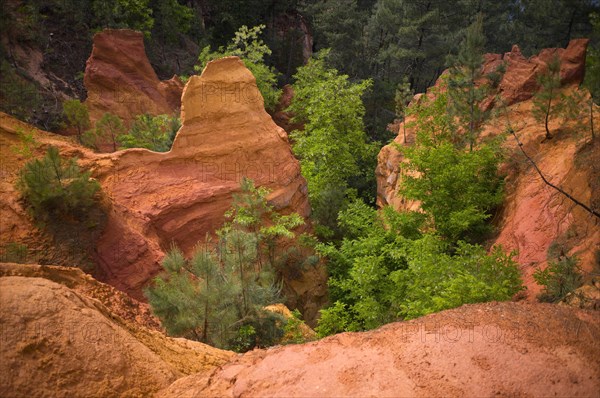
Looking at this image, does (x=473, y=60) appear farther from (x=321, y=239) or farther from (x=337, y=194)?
(x=321, y=239)

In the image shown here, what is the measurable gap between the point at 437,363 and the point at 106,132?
14203 mm

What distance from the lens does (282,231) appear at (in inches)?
486

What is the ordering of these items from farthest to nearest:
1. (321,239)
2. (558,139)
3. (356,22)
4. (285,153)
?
(356,22)
(321,239)
(285,153)
(558,139)

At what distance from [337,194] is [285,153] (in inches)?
106

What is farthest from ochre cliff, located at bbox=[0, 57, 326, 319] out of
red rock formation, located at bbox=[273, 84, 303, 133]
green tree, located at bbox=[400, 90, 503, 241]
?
red rock formation, located at bbox=[273, 84, 303, 133]

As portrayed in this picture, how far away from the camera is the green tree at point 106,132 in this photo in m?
14.6

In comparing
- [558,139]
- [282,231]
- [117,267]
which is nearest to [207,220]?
[282,231]

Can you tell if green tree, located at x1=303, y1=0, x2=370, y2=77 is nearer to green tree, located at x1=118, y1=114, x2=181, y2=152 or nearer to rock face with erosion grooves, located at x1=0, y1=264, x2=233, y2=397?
green tree, located at x1=118, y1=114, x2=181, y2=152

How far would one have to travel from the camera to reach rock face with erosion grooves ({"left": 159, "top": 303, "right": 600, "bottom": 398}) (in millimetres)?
4324

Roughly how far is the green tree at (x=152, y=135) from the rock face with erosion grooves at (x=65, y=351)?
9.28 metres

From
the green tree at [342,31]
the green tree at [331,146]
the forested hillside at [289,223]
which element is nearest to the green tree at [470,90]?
the forested hillside at [289,223]

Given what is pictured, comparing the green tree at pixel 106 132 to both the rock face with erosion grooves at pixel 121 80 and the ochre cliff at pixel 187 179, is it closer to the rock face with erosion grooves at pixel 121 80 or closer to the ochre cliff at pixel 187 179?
the ochre cliff at pixel 187 179

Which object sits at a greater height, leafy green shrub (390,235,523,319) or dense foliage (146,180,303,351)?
leafy green shrub (390,235,523,319)

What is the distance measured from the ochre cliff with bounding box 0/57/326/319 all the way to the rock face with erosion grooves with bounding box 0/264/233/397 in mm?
4706
